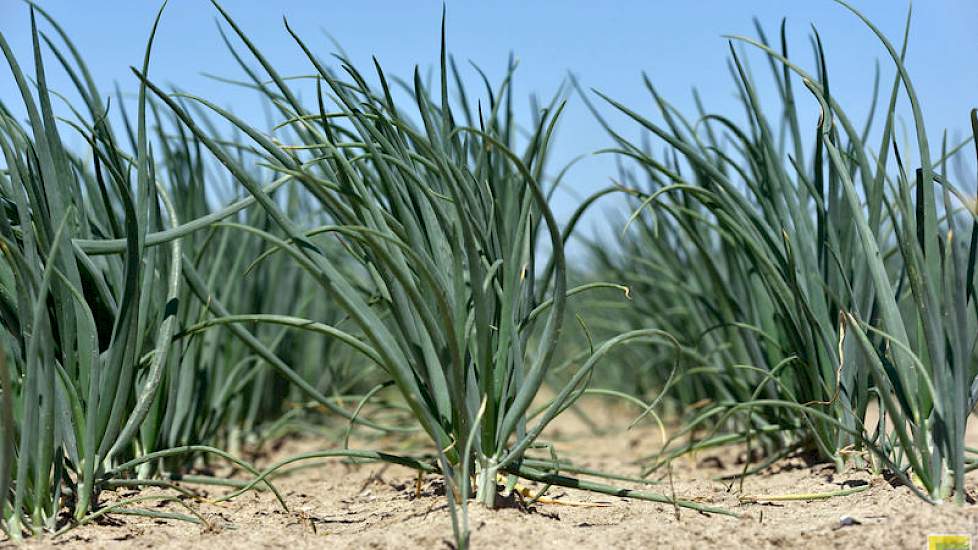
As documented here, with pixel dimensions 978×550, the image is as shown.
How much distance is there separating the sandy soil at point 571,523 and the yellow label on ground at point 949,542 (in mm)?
12

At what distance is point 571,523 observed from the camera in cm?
121

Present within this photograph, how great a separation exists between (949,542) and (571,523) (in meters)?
0.47

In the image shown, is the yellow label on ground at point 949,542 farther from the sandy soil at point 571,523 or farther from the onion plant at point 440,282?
the onion plant at point 440,282

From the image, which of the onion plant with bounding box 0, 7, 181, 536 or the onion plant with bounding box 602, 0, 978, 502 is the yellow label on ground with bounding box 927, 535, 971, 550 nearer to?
the onion plant with bounding box 602, 0, 978, 502

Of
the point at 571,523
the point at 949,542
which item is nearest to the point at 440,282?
the point at 571,523

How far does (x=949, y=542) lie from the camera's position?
1025 millimetres

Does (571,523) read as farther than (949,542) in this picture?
Yes

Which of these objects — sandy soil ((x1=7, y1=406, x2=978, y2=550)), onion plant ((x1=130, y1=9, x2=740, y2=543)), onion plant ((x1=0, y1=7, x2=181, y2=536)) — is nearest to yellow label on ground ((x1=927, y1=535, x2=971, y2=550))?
sandy soil ((x1=7, y1=406, x2=978, y2=550))

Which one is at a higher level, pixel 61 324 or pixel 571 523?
pixel 61 324

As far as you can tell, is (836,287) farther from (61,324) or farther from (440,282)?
(61,324)

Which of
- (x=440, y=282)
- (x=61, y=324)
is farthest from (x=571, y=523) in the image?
(x=61, y=324)

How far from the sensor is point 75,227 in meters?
1.41

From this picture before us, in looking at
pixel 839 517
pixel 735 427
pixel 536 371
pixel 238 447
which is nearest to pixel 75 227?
pixel 536 371

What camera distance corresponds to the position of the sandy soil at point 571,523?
1082 millimetres
